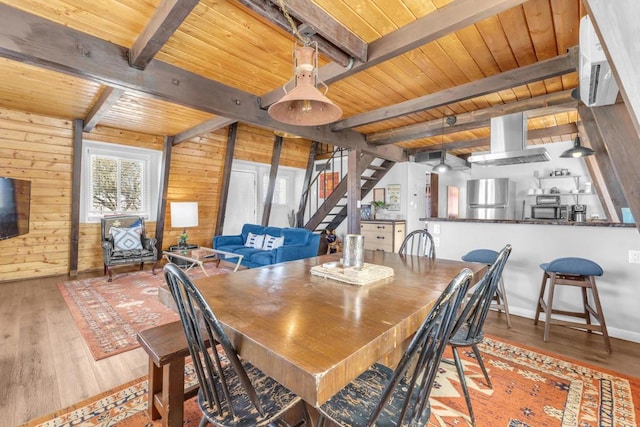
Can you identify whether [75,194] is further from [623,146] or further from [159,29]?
[623,146]

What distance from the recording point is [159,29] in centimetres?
194

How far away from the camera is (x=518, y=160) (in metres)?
A: 3.57

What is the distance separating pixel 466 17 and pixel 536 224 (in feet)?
7.82

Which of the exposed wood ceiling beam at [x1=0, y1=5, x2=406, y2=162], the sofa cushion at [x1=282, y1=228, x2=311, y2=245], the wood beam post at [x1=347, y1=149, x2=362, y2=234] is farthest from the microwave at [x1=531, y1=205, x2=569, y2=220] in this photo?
the exposed wood ceiling beam at [x1=0, y1=5, x2=406, y2=162]

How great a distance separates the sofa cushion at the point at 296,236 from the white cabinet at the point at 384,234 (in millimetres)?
1677

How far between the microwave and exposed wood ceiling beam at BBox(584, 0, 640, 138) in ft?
20.1

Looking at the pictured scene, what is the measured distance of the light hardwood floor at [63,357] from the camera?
1799 millimetres

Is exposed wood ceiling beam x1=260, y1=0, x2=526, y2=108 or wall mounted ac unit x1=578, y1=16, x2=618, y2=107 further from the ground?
exposed wood ceiling beam x1=260, y1=0, x2=526, y2=108

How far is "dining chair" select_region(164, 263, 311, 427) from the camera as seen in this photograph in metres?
0.98

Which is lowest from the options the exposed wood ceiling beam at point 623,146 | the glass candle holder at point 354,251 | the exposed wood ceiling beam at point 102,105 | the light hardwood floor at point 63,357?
the light hardwood floor at point 63,357

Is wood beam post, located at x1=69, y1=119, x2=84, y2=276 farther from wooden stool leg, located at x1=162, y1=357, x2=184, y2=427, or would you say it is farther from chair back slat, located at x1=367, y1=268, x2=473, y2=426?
chair back slat, located at x1=367, y1=268, x2=473, y2=426

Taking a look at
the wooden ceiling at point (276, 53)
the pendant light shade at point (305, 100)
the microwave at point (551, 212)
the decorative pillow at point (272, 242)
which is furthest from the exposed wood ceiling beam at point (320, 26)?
the microwave at point (551, 212)

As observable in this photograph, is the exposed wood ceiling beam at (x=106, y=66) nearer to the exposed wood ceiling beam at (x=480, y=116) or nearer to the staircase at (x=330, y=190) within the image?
the exposed wood ceiling beam at (x=480, y=116)

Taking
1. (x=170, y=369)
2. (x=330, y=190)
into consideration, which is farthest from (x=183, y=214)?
(x=170, y=369)
